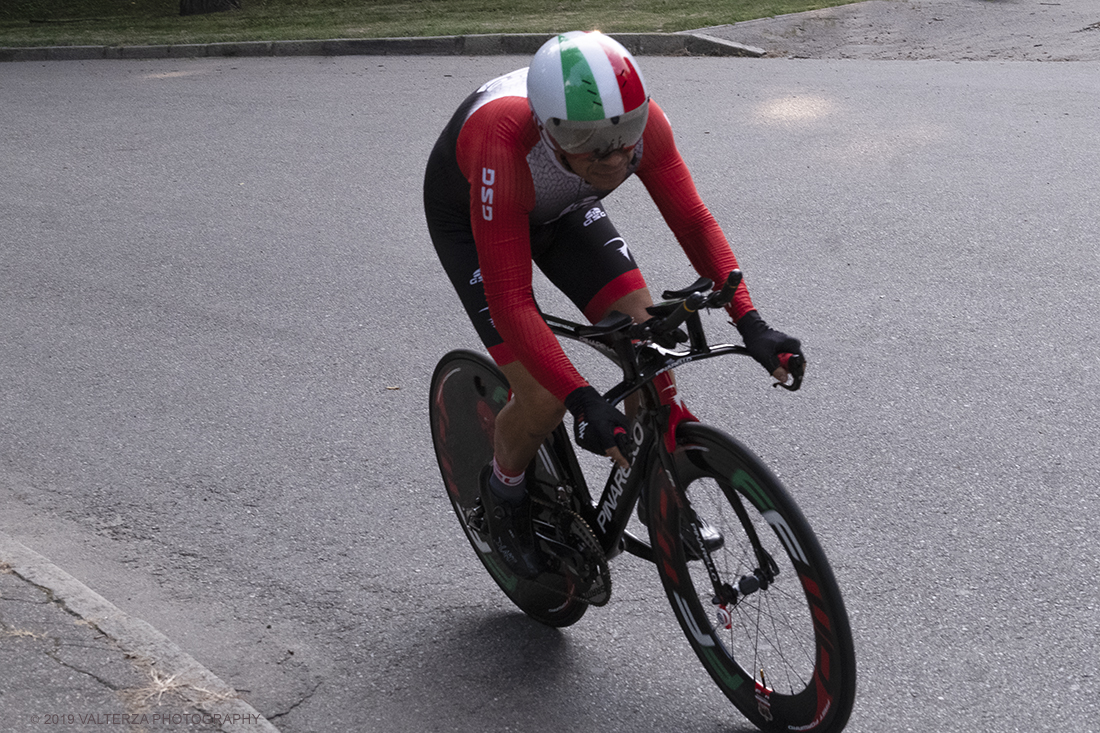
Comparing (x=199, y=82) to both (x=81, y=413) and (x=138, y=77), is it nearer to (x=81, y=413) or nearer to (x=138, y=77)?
(x=138, y=77)

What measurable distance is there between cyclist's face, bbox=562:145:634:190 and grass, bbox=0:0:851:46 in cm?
1117

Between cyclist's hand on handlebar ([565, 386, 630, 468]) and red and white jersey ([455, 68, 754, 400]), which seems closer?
cyclist's hand on handlebar ([565, 386, 630, 468])

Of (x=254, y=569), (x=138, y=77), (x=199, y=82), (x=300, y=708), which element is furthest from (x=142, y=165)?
(x=300, y=708)

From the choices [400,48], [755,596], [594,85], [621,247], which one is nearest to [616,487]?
[755,596]

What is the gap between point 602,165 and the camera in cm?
271

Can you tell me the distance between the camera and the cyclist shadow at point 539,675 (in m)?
3.14

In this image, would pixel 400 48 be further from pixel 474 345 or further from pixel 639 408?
pixel 639 408

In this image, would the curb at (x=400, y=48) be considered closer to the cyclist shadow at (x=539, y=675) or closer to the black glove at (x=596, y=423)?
the cyclist shadow at (x=539, y=675)

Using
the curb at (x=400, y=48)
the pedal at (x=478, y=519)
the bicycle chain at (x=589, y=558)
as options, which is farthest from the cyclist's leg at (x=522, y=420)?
the curb at (x=400, y=48)

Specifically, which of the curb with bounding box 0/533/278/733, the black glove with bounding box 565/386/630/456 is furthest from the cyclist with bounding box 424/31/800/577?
the curb with bounding box 0/533/278/733

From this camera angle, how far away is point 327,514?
14.1 ft

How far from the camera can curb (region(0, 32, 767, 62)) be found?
12867 mm

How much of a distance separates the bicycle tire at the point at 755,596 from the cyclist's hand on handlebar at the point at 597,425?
27cm

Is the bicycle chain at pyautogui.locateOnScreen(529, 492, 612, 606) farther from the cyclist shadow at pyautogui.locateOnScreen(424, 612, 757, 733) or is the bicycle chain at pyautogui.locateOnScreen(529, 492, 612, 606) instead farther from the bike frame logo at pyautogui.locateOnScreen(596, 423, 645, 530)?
the cyclist shadow at pyautogui.locateOnScreen(424, 612, 757, 733)
